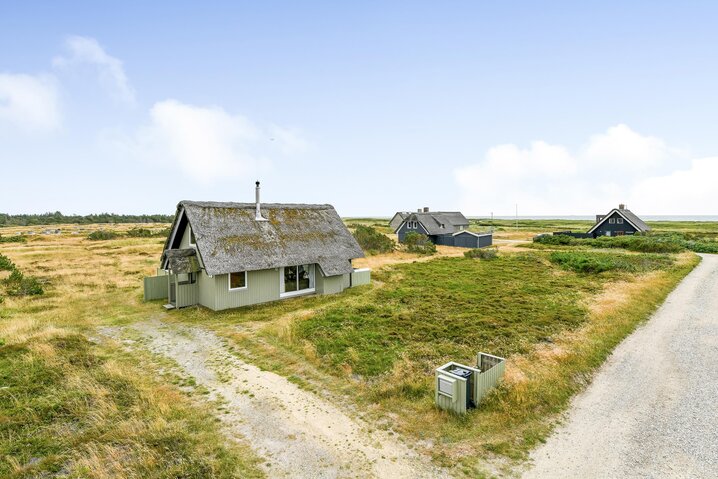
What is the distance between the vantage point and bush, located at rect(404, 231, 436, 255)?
4522 centimetres

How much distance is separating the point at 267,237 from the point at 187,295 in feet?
17.6

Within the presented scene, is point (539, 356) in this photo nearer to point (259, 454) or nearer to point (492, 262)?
point (259, 454)

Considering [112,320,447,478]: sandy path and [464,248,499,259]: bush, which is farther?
[464,248,499,259]: bush

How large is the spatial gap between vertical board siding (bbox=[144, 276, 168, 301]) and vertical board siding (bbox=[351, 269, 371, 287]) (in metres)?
11.7

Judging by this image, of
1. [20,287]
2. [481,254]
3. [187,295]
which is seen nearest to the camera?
[187,295]

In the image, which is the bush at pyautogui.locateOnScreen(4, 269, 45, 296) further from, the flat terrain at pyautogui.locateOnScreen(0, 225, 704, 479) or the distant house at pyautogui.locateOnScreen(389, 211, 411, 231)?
the distant house at pyautogui.locateOnScreen(389, 211, 411, 231)

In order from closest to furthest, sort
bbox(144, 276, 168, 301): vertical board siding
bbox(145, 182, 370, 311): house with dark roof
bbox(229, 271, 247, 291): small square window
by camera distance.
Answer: bbox(145, 182, 370, 311): house with dark roof
bbox(229, 271, 247, 291): small square window
bbox(144, 276, 168, 301): vertical board siding

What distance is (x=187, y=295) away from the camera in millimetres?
19984

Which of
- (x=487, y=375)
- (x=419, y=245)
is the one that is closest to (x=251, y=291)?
(x=487, y=375)

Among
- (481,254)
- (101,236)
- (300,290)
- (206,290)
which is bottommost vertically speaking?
(300,290)

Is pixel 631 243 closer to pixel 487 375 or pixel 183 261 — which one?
pixel 487 375

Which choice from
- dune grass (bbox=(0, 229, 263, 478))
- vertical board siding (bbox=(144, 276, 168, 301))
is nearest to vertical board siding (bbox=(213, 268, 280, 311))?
dune grass (bbox=(0, 229, 263, 478))

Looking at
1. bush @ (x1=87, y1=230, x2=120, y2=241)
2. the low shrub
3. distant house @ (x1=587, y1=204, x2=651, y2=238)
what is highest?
distant house @ (x1=587, y1=204, x2=651, y2=238)

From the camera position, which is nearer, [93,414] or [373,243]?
[93,414]
